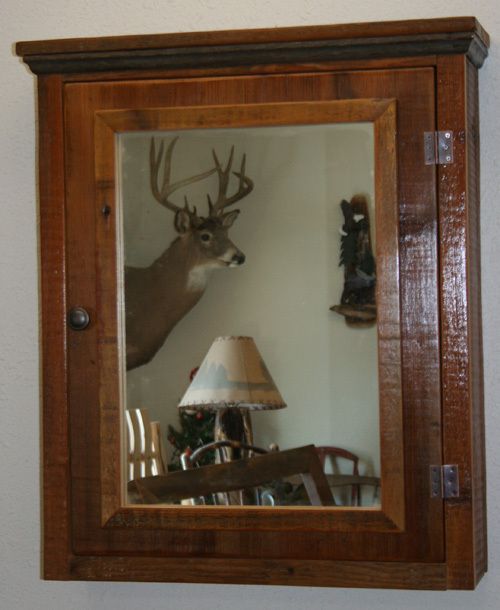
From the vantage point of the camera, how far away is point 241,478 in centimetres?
147

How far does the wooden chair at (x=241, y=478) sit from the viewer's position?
57.2 inches

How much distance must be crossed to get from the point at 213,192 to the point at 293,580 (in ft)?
1.77

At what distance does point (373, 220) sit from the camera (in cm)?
145

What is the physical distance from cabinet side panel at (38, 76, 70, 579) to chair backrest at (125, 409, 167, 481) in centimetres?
9

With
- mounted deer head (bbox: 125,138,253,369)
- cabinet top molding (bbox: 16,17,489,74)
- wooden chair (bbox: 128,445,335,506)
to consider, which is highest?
cabinet top molding (bbox: 16,17,489,74)

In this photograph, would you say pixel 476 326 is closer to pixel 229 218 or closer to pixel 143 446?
pixel 229 218

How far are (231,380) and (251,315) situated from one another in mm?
94

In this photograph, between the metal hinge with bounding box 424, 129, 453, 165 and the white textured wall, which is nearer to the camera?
the metal hinge with bounding box 424, 129, 453, 165

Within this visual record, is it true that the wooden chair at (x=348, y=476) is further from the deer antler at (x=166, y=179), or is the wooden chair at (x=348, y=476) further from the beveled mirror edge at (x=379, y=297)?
the deer antler at (x=166, y=179)

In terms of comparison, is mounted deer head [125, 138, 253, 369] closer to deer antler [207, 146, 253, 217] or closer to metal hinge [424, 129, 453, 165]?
deer antler [207, 146, 253, 217]

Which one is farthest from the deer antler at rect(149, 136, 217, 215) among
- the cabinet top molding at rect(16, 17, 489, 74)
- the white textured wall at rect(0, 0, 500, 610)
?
the white textured wall at rect(0, 0, 500, 610)

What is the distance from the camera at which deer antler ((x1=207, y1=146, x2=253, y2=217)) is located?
1.48m

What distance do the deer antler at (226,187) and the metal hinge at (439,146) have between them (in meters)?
0.24

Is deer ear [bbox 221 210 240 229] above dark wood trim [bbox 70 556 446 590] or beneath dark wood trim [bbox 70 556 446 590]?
above
